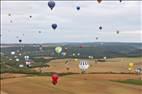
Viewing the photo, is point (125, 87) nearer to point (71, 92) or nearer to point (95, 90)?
point (95, 90)

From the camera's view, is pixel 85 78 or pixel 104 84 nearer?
pixel 104 84

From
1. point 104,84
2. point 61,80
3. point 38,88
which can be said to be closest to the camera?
point 38,88

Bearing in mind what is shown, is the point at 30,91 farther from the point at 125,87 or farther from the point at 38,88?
the point at 125,87

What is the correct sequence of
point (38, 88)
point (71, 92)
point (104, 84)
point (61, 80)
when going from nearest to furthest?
point (71, 92) → point (38, 88) → point (104, 84) → point (61, 80)

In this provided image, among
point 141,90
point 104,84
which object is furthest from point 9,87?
point 141,90

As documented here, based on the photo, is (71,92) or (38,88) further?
(38,88)

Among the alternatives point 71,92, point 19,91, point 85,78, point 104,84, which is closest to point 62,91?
point 71,92

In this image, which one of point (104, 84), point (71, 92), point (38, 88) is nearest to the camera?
point (71, 92)
